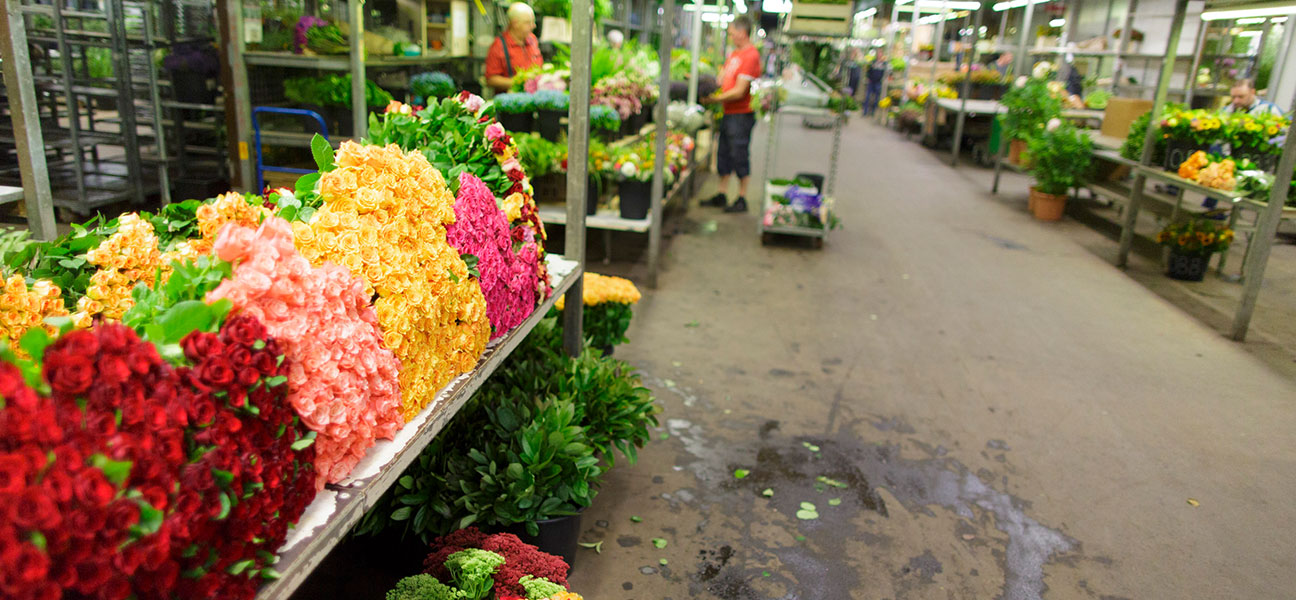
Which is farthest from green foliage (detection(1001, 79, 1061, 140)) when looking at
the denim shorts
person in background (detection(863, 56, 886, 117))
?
person in background (detection(863, 56, 886, 117))

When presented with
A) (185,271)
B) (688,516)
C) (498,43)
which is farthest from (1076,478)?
(498,43)

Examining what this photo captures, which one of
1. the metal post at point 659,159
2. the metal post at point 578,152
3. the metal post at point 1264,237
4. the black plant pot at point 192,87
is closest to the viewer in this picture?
the metal post at point 578,152

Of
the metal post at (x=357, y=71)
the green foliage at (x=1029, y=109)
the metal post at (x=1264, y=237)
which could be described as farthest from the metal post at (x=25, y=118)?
the green foliage at (x=1029, y=109)

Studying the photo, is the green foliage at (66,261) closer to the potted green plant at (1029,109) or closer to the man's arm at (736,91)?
the man's arm at (736,91)

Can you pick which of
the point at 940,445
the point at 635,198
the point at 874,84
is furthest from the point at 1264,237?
the point at 874,84

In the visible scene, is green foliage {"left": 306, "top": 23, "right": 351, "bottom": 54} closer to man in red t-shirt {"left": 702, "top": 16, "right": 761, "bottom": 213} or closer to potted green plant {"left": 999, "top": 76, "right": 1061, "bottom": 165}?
man in red t-shirt {"left": 702, "top": 16, "right": 761, "bottom": 213}

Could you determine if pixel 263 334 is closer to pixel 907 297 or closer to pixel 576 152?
pixel 576 152

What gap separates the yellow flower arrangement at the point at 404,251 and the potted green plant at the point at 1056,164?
27.5 feet

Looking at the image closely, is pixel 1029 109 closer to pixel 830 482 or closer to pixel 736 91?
pixel 736 91

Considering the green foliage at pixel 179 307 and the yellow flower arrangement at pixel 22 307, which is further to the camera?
the yellow flower arrangement at pixel 22 307

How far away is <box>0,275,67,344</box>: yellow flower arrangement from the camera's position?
57.7 inches

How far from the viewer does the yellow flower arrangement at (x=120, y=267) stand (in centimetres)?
162

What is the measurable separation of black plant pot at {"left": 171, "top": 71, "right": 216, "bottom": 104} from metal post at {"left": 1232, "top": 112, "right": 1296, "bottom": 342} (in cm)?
747

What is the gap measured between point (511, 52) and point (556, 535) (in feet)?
15.4
